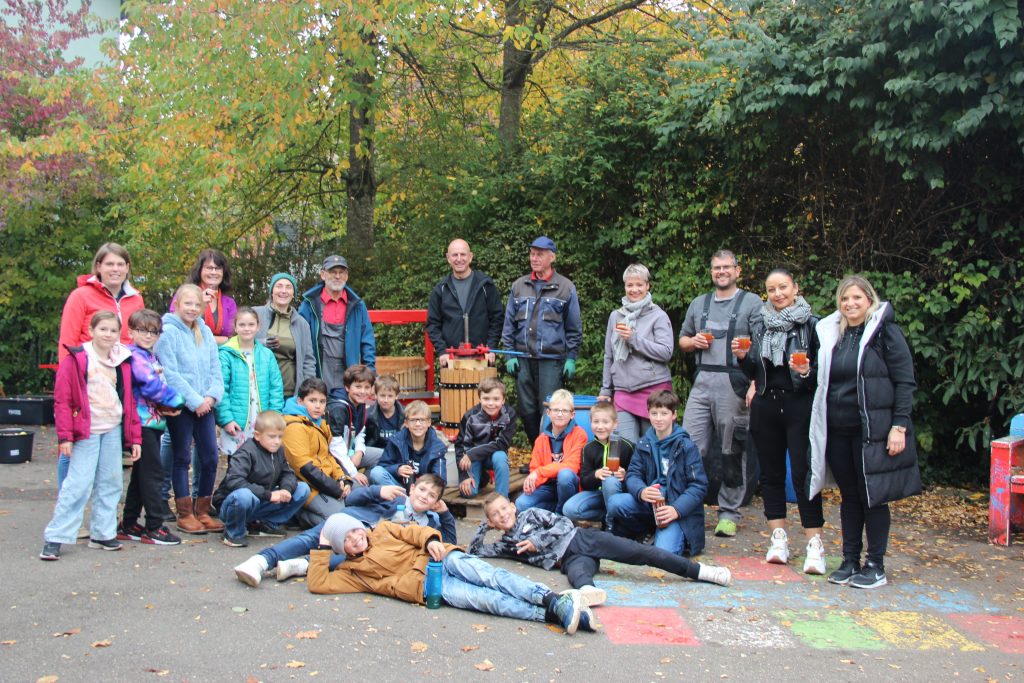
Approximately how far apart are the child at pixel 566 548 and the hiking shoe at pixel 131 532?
229cm

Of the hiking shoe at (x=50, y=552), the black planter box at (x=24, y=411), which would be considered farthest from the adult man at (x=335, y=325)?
the black planter box at (x=24, y=411)

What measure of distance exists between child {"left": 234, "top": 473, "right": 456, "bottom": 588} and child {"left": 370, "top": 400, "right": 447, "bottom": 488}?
554 mm

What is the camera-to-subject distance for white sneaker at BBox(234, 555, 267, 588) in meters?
5.66

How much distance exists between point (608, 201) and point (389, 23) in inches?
133

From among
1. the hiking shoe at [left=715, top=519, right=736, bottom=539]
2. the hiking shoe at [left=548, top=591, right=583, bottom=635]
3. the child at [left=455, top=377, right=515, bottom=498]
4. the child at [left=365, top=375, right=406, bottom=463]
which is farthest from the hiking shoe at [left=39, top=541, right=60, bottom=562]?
the hiking shoe at [left=715, top=519, right=736, bottom=539]

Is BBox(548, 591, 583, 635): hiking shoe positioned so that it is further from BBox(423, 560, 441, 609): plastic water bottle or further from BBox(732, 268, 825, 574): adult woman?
BBox(732, 268, 825, 574): adult woman

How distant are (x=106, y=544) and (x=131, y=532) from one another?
30 cm

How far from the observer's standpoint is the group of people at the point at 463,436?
5984 mm

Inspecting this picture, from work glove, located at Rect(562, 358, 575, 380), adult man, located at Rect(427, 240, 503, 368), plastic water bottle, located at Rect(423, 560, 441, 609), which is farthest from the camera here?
adult man, located at Rect(427, 240, 503, 368)

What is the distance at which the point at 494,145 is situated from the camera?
12211mm

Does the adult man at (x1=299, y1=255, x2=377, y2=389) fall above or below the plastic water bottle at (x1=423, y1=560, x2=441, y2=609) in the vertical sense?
above

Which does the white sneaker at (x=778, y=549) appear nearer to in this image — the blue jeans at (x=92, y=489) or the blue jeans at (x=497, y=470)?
the blue jeans at (x=497, y=470)

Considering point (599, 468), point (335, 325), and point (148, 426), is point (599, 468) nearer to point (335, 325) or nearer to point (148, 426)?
point (335, 325)

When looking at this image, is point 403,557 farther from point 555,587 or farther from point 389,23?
point 389,23
